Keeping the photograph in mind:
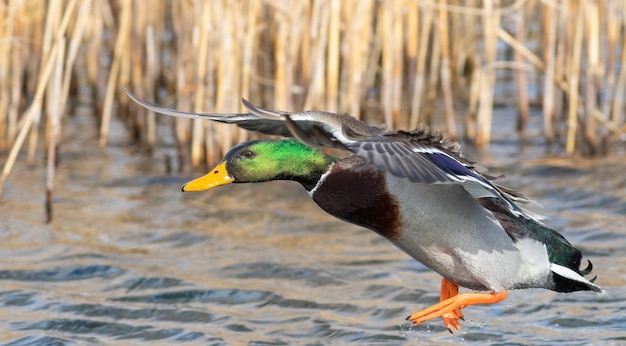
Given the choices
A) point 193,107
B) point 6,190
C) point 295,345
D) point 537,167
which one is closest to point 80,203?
point 6,190

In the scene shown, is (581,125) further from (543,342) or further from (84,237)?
(84,237)

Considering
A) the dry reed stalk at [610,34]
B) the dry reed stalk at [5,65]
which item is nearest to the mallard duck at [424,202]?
the dry reed stalk at [5,65]

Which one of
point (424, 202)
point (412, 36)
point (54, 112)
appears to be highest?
point (412, 36)

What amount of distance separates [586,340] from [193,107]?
133 inches

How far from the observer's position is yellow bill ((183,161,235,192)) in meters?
4.38

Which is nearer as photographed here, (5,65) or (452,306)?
(452,306)

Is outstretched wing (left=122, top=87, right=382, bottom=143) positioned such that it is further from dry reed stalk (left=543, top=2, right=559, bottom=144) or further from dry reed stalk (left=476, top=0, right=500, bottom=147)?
dry reed stalk (left=543, top=2, right=559, bottom=144)

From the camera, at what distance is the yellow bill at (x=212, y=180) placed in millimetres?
4375

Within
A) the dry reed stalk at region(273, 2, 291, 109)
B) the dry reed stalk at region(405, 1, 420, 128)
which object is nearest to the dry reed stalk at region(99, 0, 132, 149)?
the dry reed stalk at region(273, 2, 291, 109)

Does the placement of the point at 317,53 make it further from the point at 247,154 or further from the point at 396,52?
the point at 247,154

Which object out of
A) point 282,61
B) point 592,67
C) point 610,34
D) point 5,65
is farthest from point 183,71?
point 610,34

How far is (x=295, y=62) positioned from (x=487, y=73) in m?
1.40

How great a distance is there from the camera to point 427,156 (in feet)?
13.3

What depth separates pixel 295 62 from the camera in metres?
7.94
